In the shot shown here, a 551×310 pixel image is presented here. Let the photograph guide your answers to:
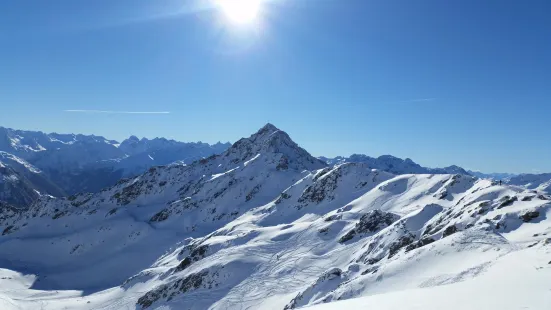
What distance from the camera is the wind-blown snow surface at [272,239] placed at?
77.3 ft

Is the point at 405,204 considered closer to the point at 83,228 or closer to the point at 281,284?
the point at 281,284

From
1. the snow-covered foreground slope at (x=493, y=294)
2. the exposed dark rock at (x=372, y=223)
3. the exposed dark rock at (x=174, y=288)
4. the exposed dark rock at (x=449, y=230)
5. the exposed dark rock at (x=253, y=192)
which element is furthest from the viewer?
the exposed dark rock at (x=253, y=192)

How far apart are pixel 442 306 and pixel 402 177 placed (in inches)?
3068

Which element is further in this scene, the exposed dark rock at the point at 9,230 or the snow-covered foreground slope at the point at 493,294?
the exposed dark rock at the point at 9,230

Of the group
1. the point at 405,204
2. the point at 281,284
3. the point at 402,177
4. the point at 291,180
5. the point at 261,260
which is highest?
the point at 291,180

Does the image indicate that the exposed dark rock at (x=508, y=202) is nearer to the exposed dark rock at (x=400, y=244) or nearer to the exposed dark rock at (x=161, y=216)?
the exposed dark rock at (x=400, y=244)

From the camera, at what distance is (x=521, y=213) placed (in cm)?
3241

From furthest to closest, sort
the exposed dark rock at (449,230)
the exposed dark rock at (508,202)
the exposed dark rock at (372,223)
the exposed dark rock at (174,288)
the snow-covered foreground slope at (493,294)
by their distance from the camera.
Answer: the exposed dark rock at (174,288)
the exposed dark rock at (372,223)
the exposed dark rock at (508,202)
the exposed dark rock at (449,230)
the snow-covered foreground slope at (493,294)

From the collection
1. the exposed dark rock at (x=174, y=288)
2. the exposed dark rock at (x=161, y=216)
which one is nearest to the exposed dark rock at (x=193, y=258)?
the exposed dark rock at (x=174, y=288)

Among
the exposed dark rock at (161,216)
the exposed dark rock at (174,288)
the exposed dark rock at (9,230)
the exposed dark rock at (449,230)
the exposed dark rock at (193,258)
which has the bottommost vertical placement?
the exposed dark rock at (174,288)

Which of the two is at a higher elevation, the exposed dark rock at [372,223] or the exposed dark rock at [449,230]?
the exposed dark rock at [372,223]

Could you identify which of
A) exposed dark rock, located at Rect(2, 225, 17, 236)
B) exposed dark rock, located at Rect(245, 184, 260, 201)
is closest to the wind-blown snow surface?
exposed dark rock, located at Rect(245, 184, 260, 201)

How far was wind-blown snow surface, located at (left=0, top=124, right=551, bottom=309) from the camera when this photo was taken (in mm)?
23562

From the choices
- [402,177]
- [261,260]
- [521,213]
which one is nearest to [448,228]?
[521,213]
